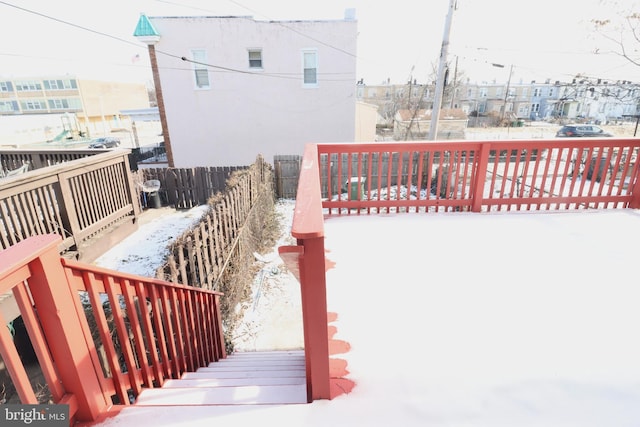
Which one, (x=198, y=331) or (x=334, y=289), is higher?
(x=334, y=289)

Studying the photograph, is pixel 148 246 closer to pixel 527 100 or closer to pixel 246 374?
pixel 246 374

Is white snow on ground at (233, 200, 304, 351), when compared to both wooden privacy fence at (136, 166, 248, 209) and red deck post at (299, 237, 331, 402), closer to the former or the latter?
red deck post at (299, 237, 331, 402)

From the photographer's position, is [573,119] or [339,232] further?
[573,119]

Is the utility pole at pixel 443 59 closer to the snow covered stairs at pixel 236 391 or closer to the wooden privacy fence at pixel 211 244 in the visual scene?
the wooden privacy fence at pixel 211 244

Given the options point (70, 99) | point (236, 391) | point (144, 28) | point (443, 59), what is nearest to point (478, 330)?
point (236, 391)

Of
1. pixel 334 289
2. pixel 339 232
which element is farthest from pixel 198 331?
pixel 339 232

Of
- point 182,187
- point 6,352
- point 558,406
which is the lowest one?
point 182,187

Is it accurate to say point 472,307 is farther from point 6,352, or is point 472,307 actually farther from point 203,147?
point 203,147

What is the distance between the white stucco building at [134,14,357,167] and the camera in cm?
1241

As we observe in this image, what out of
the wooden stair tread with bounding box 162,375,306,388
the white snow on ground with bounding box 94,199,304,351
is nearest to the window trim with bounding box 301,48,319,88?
the white snow on ground with bounding box 94,199,304,351

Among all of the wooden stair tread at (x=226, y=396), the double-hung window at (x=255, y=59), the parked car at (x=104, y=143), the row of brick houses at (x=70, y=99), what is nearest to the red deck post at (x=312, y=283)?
the wooden stair tread at (x=226, y=396)

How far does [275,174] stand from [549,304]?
9.18 m

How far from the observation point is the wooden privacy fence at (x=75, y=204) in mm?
4355

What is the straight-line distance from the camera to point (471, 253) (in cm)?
321
